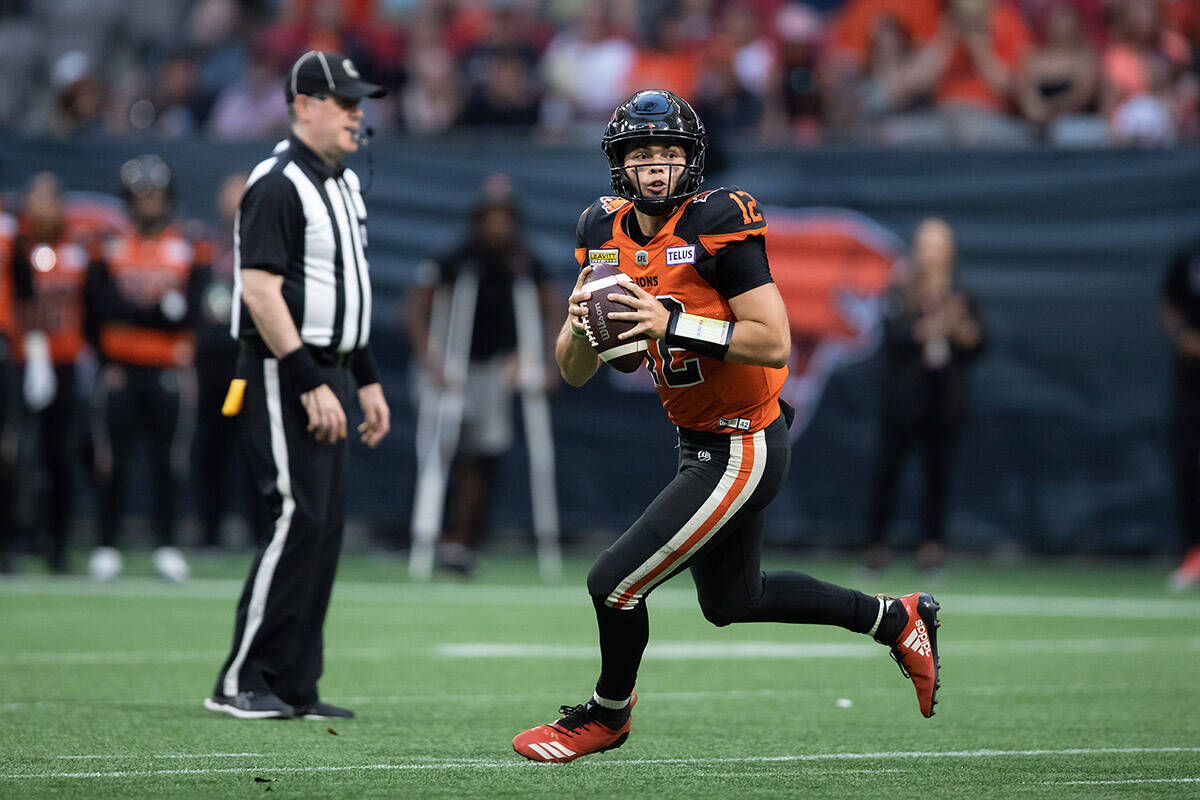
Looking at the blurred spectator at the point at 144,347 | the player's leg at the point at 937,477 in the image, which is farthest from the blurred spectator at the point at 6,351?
the player's leg at the point at 937,477

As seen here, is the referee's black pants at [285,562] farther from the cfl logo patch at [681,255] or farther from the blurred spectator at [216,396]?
the blurred spectator at [216,396]

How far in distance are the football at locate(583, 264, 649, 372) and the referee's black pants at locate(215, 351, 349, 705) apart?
1450 millimetres

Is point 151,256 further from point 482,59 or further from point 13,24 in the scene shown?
point 13,24

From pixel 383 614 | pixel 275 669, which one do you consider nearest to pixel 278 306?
pixel 275 669

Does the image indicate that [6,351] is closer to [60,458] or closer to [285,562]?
[60,458]

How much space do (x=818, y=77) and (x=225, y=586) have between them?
601 cm

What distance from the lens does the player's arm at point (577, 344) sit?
4641mm

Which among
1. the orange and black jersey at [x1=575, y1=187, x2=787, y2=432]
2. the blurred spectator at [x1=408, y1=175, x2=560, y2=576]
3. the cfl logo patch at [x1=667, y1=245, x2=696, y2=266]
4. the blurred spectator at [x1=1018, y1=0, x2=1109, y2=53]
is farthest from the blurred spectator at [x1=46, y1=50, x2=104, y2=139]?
the cfl logo patch at [x1=667, y1=245, x2=696, y2=266]

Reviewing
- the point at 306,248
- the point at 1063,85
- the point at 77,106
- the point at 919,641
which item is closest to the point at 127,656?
the point at 306,248

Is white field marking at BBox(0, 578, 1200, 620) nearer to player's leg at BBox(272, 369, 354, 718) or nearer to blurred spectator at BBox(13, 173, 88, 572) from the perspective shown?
blurred spectator at BBox(13, 173, 88, 572)

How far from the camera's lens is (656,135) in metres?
4.75

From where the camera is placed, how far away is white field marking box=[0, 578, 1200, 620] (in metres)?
9.35

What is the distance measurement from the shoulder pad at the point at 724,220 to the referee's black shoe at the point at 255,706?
84.2 inches

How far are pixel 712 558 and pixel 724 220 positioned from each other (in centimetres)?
101
